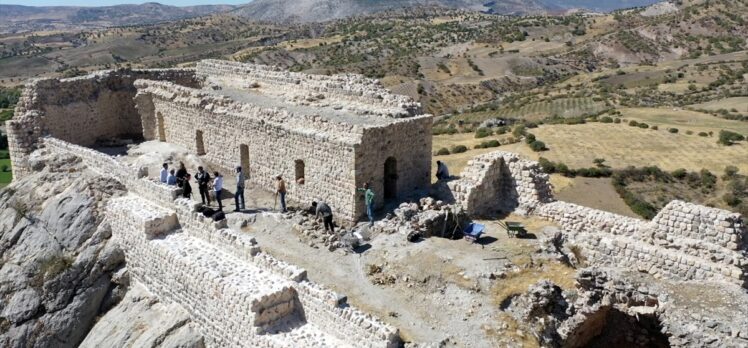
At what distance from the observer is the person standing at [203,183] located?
17.1m

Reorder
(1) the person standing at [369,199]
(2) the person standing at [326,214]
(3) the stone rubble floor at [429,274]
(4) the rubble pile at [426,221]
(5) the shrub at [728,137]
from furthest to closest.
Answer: (5) the shrub at [728,137], (2) the person standing at [326,214], (1) the person standing at [369,199], (4) the rubble pile at [426,221], (3) the stone rubble floor at [429,274]

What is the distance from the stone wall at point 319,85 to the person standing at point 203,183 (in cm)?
428

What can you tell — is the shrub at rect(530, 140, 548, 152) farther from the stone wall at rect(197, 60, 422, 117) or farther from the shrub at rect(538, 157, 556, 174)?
the stone wall at rect(197, 60, 422, 117)

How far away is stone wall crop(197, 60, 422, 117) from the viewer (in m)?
18.1

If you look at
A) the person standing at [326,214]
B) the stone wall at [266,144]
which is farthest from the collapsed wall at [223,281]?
the stone wall at [266,144]

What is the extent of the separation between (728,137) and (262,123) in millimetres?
30729

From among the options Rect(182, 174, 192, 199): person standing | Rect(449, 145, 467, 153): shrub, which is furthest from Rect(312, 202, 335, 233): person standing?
Rect(449, 145, 467, 153): shrub

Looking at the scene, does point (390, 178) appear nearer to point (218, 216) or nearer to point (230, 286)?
point (218, 216)

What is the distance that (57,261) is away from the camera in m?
16.5

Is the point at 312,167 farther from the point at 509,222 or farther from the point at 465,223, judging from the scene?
the point at 509,222

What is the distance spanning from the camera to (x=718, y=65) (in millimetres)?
70438

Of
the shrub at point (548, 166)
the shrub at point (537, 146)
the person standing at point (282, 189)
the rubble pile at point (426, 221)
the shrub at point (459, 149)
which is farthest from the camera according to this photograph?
the shrub at point (537, 146)

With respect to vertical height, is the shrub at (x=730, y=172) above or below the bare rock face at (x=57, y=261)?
below

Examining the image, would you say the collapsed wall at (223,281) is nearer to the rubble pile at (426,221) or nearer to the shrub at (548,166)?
the rubble pile at (426,221)
